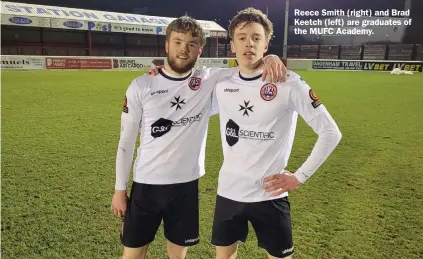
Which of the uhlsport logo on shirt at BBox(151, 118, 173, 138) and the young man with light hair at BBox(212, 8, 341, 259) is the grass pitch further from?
the uhlsport logo on shirt at BBox(151, 118, 173, 138)

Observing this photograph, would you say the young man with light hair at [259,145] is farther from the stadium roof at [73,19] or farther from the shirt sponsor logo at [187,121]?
the stadium roof at [73,19]

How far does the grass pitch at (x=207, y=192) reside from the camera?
11.2ft

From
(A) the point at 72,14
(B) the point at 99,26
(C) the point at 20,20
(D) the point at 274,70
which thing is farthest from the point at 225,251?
(A) the point at 72,14

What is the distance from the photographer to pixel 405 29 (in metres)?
39.1

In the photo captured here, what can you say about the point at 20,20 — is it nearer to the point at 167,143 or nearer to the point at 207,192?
the point at 207,192

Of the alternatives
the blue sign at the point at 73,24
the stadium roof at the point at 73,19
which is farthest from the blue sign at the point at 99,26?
the blue sign at the point at 73,24

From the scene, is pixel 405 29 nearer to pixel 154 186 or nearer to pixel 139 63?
pixel 139 63

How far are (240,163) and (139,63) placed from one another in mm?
25674

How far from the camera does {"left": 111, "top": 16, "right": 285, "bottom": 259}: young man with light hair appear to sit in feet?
7.94

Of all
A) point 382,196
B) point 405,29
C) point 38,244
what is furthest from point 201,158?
point 405,29

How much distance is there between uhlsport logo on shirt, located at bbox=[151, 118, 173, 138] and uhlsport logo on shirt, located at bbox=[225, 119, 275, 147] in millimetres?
394

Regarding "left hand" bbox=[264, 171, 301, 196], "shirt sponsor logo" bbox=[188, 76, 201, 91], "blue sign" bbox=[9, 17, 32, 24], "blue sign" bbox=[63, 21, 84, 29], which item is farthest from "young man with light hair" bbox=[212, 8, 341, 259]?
"blue sign" bbox=[63, 21, 84, 29]

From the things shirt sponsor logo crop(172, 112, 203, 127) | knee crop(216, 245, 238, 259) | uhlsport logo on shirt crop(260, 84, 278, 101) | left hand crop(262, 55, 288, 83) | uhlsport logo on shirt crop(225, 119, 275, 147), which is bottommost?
knee crop(216, 245, 238, 259)

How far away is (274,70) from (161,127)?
83cm
